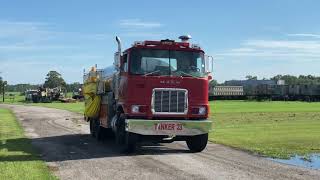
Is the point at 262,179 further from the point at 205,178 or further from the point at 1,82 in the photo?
the point at 1,82

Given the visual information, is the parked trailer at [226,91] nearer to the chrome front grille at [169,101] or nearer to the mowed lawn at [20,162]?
the mowed lawn at [20,162]

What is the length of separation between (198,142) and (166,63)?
2.54m

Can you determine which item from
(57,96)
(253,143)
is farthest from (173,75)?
(57,96)

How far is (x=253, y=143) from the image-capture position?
65.6 ft

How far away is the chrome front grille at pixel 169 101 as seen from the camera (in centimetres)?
1717

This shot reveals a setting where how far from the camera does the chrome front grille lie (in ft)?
56.3

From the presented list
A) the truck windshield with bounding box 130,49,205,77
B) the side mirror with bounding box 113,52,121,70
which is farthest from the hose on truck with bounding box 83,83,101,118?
the truck windshield with bounding box 130,49,205,77

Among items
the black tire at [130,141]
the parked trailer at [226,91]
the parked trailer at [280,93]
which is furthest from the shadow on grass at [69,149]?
the parked trailer at [226,91]

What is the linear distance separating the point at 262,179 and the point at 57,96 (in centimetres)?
8963

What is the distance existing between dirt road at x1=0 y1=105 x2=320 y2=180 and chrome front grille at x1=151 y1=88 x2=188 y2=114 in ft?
4.13

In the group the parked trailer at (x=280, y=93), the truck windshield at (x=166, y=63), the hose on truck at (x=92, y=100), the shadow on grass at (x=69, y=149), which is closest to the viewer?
the shadow on grass at (x=69, y=149)

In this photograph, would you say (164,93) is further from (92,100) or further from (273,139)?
(92,100)

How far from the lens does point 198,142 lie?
1784cm

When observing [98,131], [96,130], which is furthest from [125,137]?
[96,130]
